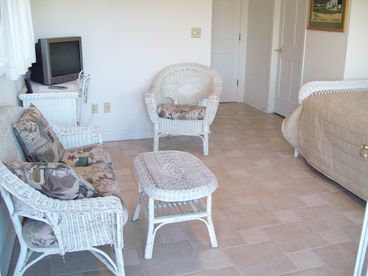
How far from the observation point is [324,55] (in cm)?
445

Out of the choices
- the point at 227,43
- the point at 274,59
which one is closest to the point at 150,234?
the point at 274,59

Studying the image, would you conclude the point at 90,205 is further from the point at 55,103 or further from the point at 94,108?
the point at 94,108

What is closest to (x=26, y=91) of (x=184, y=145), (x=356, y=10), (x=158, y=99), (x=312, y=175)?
(x=158, y=99)

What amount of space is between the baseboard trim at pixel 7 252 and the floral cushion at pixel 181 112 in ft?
6.31

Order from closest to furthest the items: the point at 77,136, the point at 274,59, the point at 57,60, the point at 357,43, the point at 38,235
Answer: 1. the point at 38,235
2. the point at 77,136
3. the point at 57,60
4. the point at 357,43
5. the point at 274,59

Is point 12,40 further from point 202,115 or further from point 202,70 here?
point 202,70

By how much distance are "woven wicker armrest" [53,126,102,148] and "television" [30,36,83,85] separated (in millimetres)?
974

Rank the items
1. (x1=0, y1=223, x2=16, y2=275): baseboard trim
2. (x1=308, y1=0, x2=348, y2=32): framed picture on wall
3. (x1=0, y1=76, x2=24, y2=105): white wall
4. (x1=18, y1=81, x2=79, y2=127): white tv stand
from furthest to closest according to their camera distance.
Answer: (x1=308, y1=0, x2=348, y2=32): framed picture on wall → (x1=18, y1=81, x2=79, y2=127): white tv stand → (x1=0, y1=76, x2=24, y2=105): white wall → (x1=0, y1=223, x2=16, y2=275): baseboard trim

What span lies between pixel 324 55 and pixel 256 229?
→ 2595 millimetres

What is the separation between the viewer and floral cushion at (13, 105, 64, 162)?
2.24m

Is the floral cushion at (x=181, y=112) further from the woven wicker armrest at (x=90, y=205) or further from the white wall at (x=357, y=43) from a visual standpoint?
the woven wicker armrest at (x=90, y=205)

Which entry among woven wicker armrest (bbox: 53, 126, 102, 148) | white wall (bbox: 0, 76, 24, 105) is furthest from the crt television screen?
woven wicker armrest (bbox: 53, 126, 102, 148)

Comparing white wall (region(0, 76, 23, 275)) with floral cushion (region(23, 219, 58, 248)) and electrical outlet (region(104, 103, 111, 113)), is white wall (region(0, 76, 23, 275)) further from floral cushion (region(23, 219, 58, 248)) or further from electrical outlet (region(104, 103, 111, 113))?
electrical outlet (region(104, 103, 111, 113))

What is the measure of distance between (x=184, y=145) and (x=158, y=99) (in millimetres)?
588
